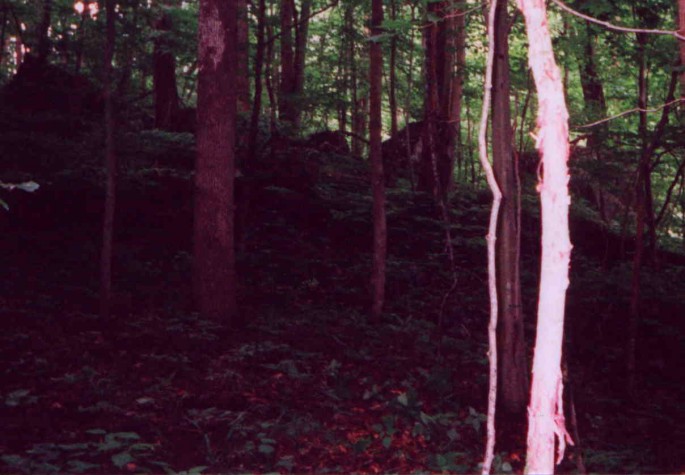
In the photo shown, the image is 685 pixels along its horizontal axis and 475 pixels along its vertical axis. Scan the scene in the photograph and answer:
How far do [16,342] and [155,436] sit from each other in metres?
3.19

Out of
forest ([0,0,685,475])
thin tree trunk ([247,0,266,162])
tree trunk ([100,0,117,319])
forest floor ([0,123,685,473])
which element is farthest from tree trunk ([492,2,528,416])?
thin tree trunk ([247,0,266,162])

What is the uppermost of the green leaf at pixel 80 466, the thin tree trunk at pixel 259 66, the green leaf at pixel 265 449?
the thin tree trunk at pixel 259 66

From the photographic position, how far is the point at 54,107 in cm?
1363

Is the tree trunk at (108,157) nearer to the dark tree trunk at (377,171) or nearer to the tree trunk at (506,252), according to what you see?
the dark tree trunk at (377,171)

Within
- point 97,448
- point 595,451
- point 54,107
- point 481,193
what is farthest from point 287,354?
point 481,193

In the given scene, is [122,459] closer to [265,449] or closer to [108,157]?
[265,449]

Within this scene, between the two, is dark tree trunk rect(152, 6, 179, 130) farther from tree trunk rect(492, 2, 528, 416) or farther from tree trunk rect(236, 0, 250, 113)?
tree trunk rect(492, 2, 528, 416)

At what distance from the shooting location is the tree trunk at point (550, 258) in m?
2.65

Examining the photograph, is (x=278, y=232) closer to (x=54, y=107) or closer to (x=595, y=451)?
(x=54, y=107)

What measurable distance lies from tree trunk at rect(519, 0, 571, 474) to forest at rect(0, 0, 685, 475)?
0.03 feet

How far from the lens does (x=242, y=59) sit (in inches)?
516

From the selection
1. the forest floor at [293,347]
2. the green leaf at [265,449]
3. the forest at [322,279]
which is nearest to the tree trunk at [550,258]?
the forest at [322,279]

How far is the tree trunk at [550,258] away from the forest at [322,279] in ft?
0.03

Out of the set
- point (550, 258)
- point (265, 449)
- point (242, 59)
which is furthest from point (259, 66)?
point (550, 258)
